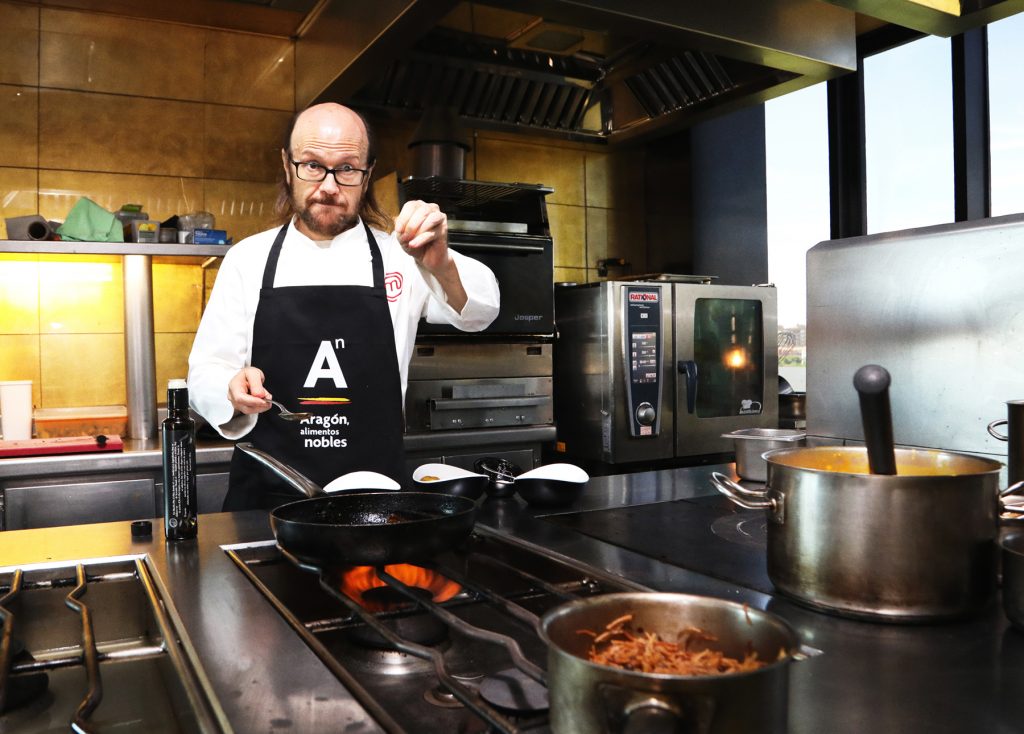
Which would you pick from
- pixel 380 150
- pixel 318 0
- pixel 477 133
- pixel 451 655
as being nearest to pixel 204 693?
pixel 451 655

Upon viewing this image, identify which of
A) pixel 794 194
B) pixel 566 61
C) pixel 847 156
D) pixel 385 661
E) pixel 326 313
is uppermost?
pixel 566 61

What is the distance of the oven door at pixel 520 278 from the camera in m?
3.15

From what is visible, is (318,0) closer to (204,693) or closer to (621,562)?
(621,562)

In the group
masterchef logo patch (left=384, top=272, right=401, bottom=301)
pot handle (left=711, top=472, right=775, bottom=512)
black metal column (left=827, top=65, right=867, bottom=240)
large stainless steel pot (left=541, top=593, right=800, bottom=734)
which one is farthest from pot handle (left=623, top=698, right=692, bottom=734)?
black metal column (left=827, top=65, right=867, bottom=240)

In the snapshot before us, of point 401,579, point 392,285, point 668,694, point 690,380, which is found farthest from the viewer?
point 690,380

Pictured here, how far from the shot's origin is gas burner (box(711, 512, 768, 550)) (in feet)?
3.45

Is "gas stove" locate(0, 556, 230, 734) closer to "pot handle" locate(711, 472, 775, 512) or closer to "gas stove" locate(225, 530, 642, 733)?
"gas stove" locate(225, 530, 642, 733)

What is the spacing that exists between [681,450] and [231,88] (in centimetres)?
244

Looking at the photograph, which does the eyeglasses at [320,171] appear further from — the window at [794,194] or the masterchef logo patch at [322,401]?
the window at [794,194]

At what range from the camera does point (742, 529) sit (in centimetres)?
112

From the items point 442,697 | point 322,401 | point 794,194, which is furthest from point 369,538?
point 794,194

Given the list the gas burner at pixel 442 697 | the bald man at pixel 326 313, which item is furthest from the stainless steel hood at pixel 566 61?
the gas burner at pixel 442 697

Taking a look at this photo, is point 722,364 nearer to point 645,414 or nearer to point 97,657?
point 645,414

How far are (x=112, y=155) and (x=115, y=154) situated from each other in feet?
0.04
